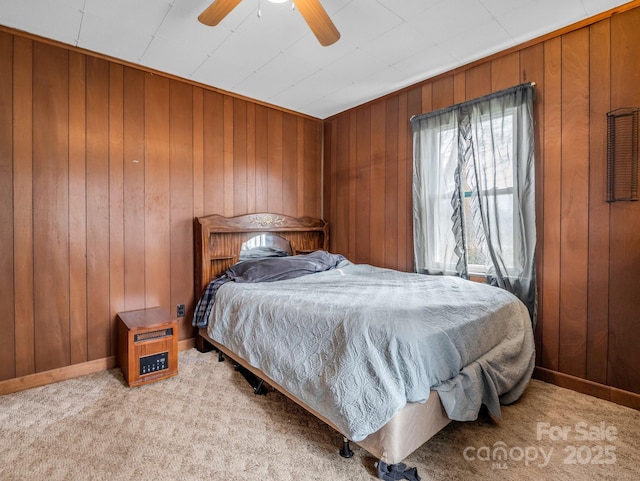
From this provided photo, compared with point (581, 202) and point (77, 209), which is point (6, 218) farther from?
point (581, 202)

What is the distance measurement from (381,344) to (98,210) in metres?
2.48

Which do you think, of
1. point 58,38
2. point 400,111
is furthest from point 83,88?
point 400,111

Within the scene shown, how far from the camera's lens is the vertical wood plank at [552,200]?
239 centimetres

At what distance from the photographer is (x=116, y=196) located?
9.02 ft

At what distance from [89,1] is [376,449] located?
297cm

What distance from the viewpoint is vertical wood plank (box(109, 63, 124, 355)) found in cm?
272

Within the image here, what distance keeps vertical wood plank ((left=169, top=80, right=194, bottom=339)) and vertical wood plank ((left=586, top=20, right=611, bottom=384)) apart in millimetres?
3204

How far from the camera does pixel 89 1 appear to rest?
2.03 metres

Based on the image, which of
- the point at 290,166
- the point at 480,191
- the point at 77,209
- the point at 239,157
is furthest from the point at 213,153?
the point at 480,191

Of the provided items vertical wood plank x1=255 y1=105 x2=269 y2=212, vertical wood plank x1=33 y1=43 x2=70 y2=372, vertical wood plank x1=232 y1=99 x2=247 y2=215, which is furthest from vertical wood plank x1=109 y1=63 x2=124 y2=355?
vertical wood plank x1=255 y1=105 x2=269 y2=212

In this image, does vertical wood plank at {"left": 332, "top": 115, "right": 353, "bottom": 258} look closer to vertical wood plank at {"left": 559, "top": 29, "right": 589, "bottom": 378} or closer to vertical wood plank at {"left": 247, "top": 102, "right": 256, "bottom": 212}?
vertical wood plank at {"left": 247, "top": 102, "right": 256, "bottom": 212}

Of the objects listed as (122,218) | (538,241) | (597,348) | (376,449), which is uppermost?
(122,218)

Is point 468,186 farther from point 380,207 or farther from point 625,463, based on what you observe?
point 625,463

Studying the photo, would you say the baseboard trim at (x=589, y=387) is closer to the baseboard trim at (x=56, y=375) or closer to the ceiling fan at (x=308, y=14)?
the ceiling fan at (x=308, y=14)
